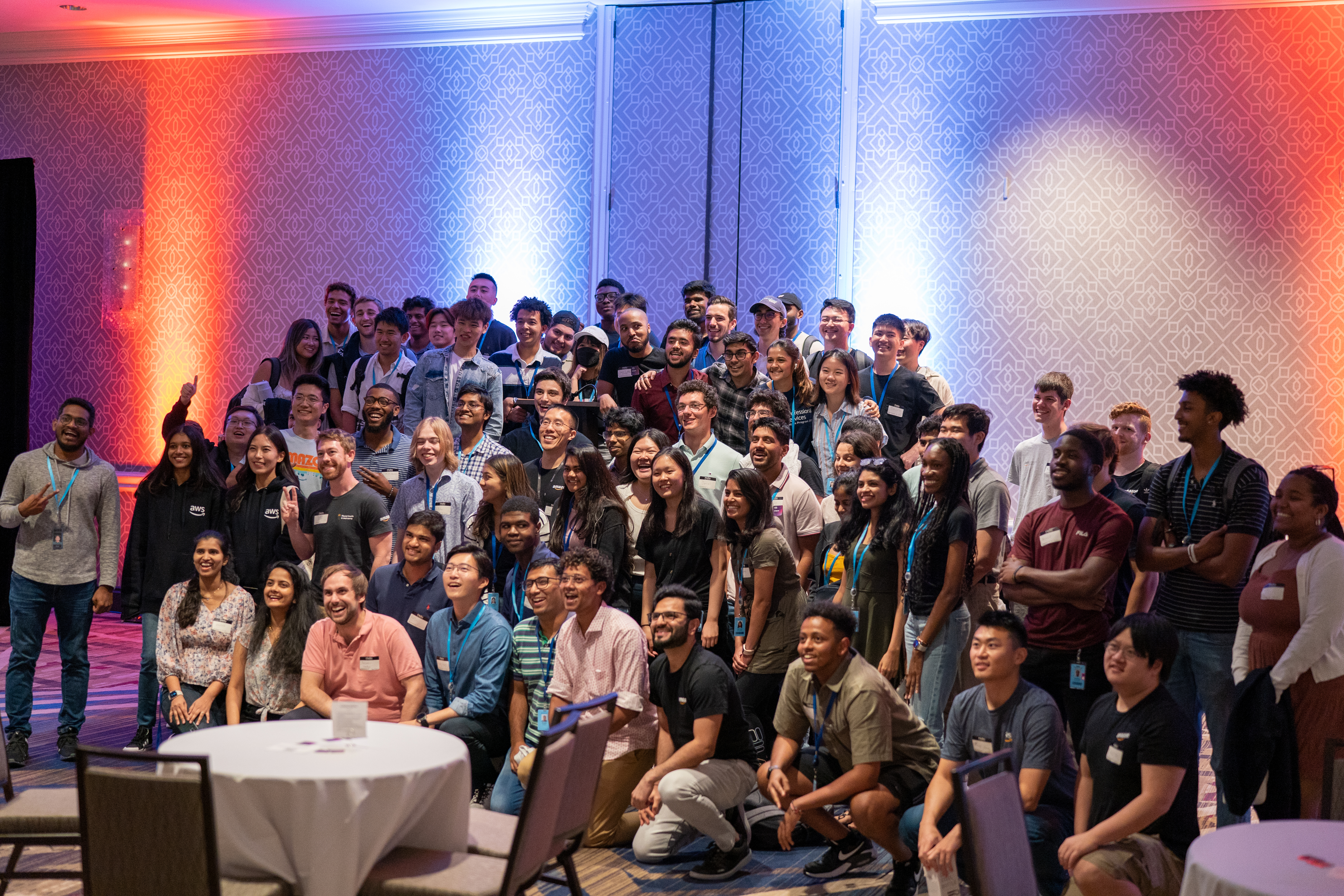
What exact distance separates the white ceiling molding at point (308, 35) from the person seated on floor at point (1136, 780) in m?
6.76

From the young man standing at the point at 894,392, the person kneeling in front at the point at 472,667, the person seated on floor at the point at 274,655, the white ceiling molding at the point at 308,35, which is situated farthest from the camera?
the white ceiling molding at the point at 308,35

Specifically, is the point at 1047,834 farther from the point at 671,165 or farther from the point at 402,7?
the point at 402,7

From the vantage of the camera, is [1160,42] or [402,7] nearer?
[1160,42]

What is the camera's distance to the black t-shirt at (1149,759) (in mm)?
3365

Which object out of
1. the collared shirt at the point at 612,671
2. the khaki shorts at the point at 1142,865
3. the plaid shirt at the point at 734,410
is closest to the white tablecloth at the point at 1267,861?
the khaki shorts at the point at 1142,865

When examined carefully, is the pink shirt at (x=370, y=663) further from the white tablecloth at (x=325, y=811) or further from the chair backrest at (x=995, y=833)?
the chair backrest at (x=995, y=833)

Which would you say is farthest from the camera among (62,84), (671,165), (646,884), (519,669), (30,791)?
(62,84)

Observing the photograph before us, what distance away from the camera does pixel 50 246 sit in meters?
10.0

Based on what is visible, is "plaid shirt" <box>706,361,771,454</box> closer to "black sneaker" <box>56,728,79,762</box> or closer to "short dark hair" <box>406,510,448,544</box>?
"short dark hair" <box>406,510,448,544</box>

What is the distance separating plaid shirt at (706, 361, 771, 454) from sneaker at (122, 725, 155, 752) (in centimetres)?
296

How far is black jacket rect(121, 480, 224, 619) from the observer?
18.6 feet

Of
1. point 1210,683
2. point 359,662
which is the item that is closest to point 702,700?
point 359,662

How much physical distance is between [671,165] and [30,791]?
19.7 feet

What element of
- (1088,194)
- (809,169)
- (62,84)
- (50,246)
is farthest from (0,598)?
(1088,194)
